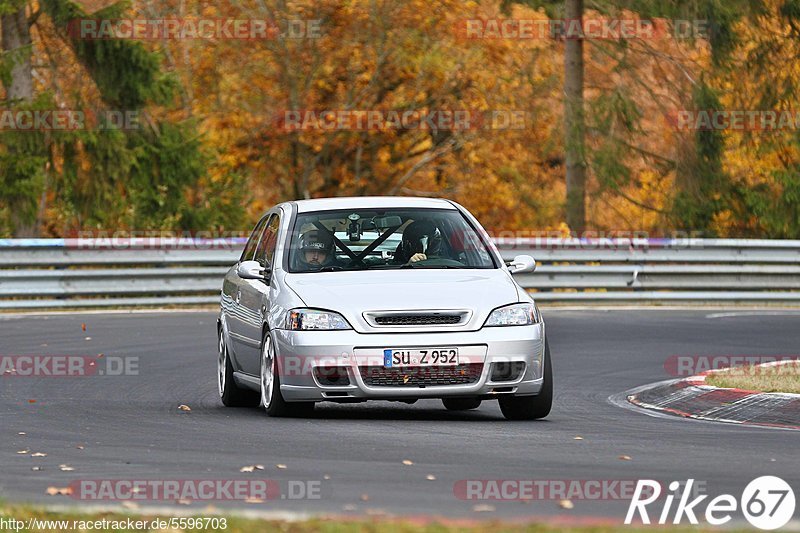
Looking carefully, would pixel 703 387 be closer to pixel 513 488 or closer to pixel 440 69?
pixel 513 488

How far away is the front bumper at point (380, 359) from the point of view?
1170cm

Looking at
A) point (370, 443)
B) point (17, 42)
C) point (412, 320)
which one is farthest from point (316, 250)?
point (17, 42)

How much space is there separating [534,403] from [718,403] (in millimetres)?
1821

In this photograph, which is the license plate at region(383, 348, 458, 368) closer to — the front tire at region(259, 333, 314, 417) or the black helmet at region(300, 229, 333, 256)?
the front tire at region(259, 333, 314, 417)

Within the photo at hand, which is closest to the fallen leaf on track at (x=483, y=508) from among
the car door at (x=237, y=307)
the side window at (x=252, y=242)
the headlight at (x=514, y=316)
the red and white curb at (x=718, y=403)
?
the headlight at (x=514, y=316)

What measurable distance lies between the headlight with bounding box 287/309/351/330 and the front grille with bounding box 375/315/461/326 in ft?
0.81

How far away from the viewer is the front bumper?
11.7 metres

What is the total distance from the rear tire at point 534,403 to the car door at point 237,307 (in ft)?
7.15

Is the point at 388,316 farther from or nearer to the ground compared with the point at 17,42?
nearer to the ground

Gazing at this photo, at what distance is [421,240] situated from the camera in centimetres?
1302

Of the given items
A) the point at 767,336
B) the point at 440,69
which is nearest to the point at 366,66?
the point at 440,69

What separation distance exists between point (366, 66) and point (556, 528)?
119 feet

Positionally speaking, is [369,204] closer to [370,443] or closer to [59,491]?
[370,443]

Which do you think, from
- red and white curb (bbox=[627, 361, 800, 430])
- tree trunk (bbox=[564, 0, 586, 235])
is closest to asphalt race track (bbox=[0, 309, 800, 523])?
red and white curb (bbox=[627, 361, 800, 430])
